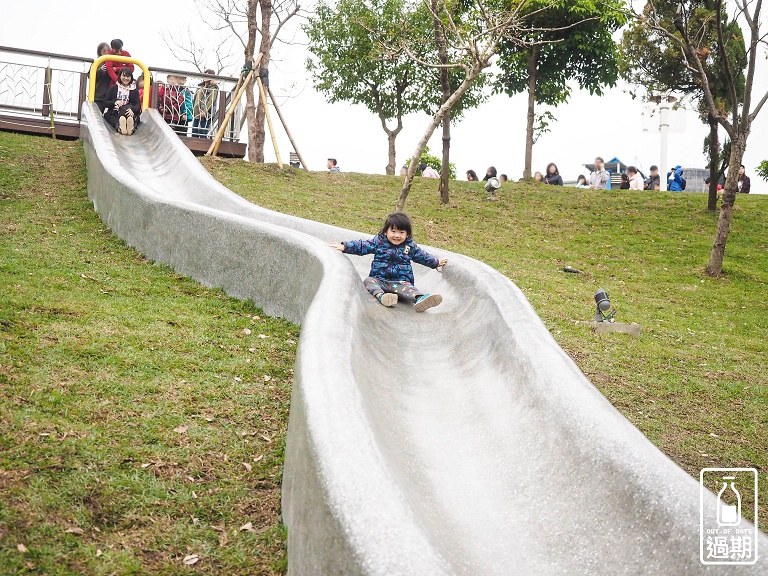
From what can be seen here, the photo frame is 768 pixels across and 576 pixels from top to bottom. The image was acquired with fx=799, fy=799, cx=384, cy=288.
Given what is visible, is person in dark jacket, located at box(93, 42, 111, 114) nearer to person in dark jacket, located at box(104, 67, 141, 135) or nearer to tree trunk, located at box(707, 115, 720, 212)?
person in dark jacket, located at box(104, 67, 141, 135)

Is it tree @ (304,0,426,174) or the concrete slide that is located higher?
tree @ (304,0,426,174)

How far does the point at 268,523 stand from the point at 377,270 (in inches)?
170

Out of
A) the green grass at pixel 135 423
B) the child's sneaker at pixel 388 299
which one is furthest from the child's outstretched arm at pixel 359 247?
the green grass at pixel 135 423

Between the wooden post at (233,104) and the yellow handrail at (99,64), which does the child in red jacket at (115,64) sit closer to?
the yellow handrail at (99,64)

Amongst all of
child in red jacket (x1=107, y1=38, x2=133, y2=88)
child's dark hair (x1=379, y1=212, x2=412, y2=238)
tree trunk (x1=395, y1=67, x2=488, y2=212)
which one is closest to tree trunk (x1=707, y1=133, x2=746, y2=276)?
tree trunk (x1=395, y1=67, x2=488, y2=212)

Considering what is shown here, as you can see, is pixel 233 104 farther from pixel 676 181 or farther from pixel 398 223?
pixel 676 181

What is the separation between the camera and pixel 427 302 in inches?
303

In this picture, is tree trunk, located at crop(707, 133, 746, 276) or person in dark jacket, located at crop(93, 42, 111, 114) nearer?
tree trunk, located at crop(707, 133, 746, 276)

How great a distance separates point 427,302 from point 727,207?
8868mm

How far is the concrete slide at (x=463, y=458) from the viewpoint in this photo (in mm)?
3164

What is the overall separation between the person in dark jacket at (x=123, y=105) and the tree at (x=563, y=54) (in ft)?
37.3

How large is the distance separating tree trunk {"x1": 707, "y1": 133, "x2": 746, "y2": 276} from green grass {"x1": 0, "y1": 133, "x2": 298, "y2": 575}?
31.8ft

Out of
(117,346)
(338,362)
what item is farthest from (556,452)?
(117,346)

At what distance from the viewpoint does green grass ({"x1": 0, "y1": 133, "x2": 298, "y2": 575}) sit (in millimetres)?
3725
